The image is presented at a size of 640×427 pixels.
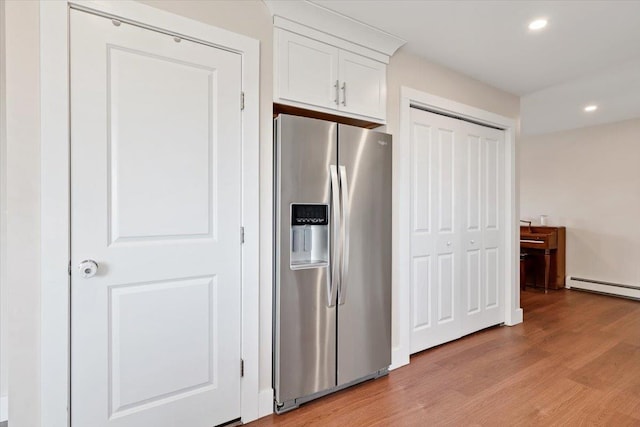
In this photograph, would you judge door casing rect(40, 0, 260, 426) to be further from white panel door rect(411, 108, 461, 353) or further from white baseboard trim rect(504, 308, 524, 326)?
white baseboard trim rect(504, 308, 524, 326)

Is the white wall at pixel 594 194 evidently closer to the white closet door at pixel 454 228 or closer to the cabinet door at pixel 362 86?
the white closet door at pixel 454 228

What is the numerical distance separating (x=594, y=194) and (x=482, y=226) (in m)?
3.11

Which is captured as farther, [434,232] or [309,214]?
[434,232]

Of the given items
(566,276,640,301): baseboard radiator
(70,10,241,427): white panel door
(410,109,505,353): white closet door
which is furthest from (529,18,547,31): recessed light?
(566,276,640,301): baseboard radiator

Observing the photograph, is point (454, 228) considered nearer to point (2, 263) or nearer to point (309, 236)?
point (309, 236)

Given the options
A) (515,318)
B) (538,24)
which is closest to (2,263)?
(538,24)

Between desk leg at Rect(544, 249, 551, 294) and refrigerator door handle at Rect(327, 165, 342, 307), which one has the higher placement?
refrigerator door handle at Rect(327, 165, 342, 307)

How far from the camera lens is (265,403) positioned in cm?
190

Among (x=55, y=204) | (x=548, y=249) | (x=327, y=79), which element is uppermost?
(x=327, y=79)

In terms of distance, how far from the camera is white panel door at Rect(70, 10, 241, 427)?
144cm

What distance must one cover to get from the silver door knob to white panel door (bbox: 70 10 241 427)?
0.01 m

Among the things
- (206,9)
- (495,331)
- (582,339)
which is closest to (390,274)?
(495,331)

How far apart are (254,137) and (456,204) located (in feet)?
6.66

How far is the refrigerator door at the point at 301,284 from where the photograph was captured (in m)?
1.89
